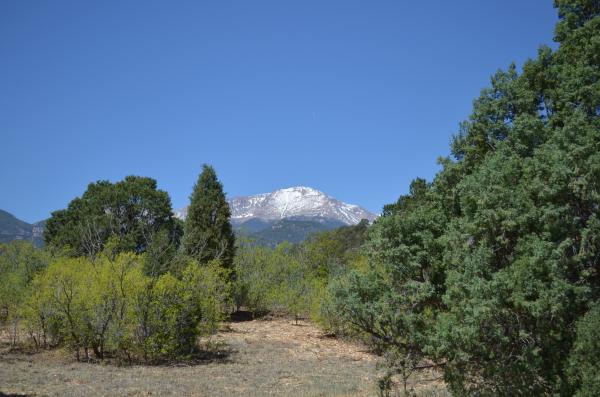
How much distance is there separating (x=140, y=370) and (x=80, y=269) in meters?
5.17

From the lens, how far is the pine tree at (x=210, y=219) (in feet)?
93.7

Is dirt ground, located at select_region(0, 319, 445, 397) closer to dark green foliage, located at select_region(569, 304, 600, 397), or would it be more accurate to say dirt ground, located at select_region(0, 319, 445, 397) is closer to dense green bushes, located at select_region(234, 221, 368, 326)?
dense green bushes, located at select_region(234, 221, 368, 326)

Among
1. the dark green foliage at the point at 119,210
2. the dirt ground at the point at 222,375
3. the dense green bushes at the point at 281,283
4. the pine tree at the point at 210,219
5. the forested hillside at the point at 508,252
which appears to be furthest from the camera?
the dark green foliage at the point at 119,210

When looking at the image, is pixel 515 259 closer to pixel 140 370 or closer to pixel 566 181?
pixel 566 181

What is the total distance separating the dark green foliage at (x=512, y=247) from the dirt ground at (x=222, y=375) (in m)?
3.21

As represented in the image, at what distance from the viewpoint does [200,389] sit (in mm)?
11805

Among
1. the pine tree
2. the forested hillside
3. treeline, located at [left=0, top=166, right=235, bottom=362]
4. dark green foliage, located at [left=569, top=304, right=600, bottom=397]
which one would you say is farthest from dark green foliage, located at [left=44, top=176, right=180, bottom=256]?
dark green foliage, located at [left=569, top=304, right=600, bottom=397]

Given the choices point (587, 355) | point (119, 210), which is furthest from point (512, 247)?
point (119, 210)

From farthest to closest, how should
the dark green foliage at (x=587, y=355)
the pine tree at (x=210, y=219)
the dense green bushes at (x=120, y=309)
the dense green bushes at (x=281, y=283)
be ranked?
the pine tree at (x=210, y=219), the dense green bushes at (x=281, y=283), the dense green bushes at (x=120, y=309), the dark green foliage at (x=587, y=355)

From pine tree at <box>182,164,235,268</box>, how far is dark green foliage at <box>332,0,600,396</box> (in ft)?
65.3

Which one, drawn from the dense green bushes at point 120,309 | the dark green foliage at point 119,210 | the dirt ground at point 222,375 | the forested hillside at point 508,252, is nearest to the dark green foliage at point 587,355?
the forested hillside at point 508,252

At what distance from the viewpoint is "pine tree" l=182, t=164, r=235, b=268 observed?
28562 millimetres

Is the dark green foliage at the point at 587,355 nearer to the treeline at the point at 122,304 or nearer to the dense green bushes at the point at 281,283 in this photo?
the treeline at the point at 122,304

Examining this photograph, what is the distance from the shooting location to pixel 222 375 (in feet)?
45.9
